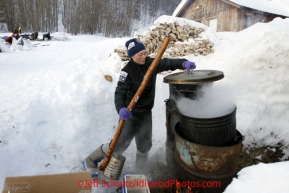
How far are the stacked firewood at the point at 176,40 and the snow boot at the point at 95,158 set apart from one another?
5183 millimetres

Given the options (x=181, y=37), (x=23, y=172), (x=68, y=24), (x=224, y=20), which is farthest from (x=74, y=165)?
(x=68, y=24)

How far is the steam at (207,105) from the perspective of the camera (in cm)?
265

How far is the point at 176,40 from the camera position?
7863 mm

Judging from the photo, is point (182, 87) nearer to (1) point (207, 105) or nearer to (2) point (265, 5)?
(1) point (207, 105)

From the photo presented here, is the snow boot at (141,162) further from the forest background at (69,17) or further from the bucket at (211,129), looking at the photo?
the forest background at (69,17)

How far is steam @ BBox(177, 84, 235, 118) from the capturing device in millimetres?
2650

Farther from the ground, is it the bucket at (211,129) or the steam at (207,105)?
the steam at (207,105)

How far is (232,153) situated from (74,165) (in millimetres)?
2508

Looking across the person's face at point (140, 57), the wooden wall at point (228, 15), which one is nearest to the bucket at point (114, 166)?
the person's face at point (140, 57)

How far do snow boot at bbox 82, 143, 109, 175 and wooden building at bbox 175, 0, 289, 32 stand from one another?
15.4 meters

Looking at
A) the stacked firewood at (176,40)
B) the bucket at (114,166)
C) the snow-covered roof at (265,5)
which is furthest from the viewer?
the snow-covered roof at (265,5)

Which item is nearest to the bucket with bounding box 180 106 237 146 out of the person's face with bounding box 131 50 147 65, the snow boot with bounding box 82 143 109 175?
the person's face with bounding box 131 50 147 65

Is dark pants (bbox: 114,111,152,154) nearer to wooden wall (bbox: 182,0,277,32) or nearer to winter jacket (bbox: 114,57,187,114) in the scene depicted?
winter jacket (bbox: 114,57,187,114)

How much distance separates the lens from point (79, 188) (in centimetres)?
218
